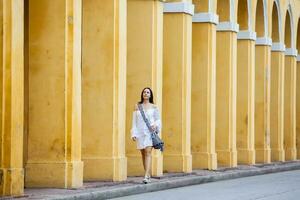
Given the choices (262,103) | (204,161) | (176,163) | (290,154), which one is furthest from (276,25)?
(176,163)

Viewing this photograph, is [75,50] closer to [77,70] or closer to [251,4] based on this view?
[77,70]

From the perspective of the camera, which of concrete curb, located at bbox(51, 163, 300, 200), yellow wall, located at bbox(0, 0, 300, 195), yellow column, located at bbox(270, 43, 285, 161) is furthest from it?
yellow column, located at bbox(270, 43, 285, 161)

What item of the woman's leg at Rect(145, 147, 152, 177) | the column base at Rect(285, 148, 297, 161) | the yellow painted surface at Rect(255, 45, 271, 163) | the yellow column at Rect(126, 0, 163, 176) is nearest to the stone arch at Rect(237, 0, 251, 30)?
the yellow painted surface at Rect(255, 45, 271, 163)

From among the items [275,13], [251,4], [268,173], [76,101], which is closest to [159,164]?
[76,101]

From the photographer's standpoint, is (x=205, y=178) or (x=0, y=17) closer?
(x=0, y=17)

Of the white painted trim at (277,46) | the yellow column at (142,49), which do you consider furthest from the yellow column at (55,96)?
the white painted trim at (277,46)

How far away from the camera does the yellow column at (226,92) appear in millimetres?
32219

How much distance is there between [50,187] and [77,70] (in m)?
2.06

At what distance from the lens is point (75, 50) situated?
19.6m

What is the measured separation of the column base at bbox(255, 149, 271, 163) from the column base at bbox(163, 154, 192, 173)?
11681mm

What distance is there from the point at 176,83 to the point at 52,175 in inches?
311

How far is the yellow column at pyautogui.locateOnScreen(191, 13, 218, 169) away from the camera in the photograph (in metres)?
29.4

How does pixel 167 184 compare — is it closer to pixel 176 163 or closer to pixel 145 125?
pixel 145 125

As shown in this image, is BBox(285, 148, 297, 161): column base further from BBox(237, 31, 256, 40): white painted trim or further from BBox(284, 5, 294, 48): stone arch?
BBox(237, 31, 256, 40): white painted trim
